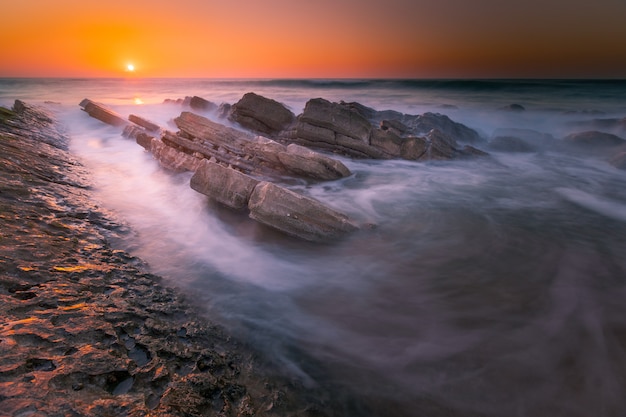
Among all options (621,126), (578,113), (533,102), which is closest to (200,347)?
(621,126)

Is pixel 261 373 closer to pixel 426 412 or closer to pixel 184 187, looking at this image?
pixel 426 412

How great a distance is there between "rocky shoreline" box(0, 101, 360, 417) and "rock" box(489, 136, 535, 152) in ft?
63.4

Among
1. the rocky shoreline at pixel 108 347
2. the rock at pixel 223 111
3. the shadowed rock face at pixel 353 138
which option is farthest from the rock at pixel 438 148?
the rocky shoreline at pixel 108 347

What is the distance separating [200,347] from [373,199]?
7404 millimetres

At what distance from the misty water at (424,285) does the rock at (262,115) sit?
5.41m

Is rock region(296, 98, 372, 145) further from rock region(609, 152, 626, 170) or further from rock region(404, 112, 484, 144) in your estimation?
rock region(609, 152, 626, 170)

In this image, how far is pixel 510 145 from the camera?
715 inches

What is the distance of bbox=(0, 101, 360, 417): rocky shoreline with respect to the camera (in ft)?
7.59

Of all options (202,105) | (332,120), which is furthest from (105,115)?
(332,120)

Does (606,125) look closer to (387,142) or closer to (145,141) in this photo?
(387,142)

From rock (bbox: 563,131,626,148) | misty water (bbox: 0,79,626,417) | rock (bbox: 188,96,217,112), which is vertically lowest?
misty water (bbox: 0,79,626,417)

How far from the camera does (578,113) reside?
1152 inches

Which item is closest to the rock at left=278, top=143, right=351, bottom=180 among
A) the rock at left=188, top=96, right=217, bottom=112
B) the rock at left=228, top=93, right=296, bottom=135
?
the rock at left=228, top=93, right=296, bottom=135

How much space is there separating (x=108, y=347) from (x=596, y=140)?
23607mm
